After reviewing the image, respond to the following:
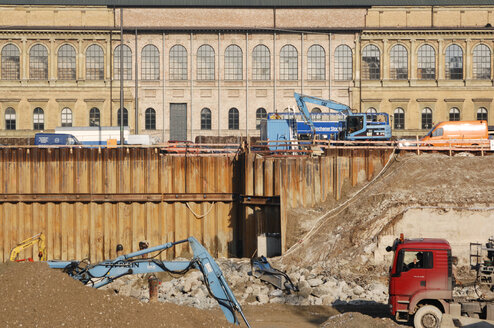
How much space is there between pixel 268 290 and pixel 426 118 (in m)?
44.5

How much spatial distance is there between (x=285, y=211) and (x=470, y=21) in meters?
45.0

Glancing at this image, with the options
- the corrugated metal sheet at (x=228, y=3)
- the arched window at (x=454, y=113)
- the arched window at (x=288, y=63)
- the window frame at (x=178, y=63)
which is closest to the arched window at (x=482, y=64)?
the arched window at (x=454, y=113)

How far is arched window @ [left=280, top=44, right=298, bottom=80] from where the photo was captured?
226 feet

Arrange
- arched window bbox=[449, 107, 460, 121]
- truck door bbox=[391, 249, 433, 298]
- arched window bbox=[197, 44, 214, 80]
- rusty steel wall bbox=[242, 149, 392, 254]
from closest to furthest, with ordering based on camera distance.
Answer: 1. truck door bbox=[391, 249, 433, 298]
2. rusty steel wall bbox=[242, 149, 392, 254]
3. arched window bbox=[197, 44, 214, 80]
4. arched window bbox=[449, 107, 460, 121]

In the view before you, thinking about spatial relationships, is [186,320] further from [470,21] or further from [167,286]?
[470,21]

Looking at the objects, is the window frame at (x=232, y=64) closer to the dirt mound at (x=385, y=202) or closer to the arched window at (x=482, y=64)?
the arched window at (x=482, y=64)

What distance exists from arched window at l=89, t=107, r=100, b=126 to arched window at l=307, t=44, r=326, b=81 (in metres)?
19.4

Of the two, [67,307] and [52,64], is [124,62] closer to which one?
[52,64]

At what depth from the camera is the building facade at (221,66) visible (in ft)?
224

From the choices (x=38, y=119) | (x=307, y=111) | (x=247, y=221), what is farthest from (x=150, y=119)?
(x=247, y=221)

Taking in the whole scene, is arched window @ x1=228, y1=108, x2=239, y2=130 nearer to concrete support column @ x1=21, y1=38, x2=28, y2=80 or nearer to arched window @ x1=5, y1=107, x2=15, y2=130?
concrete support column @ x1=21, y1=38, x2=28, y2=80

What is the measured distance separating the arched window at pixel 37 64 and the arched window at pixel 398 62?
104 feet

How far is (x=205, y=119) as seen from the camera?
226 feet

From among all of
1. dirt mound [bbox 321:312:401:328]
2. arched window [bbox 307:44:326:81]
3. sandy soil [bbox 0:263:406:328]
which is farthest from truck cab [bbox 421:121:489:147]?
arched window [bbox 307:44:326:81]
